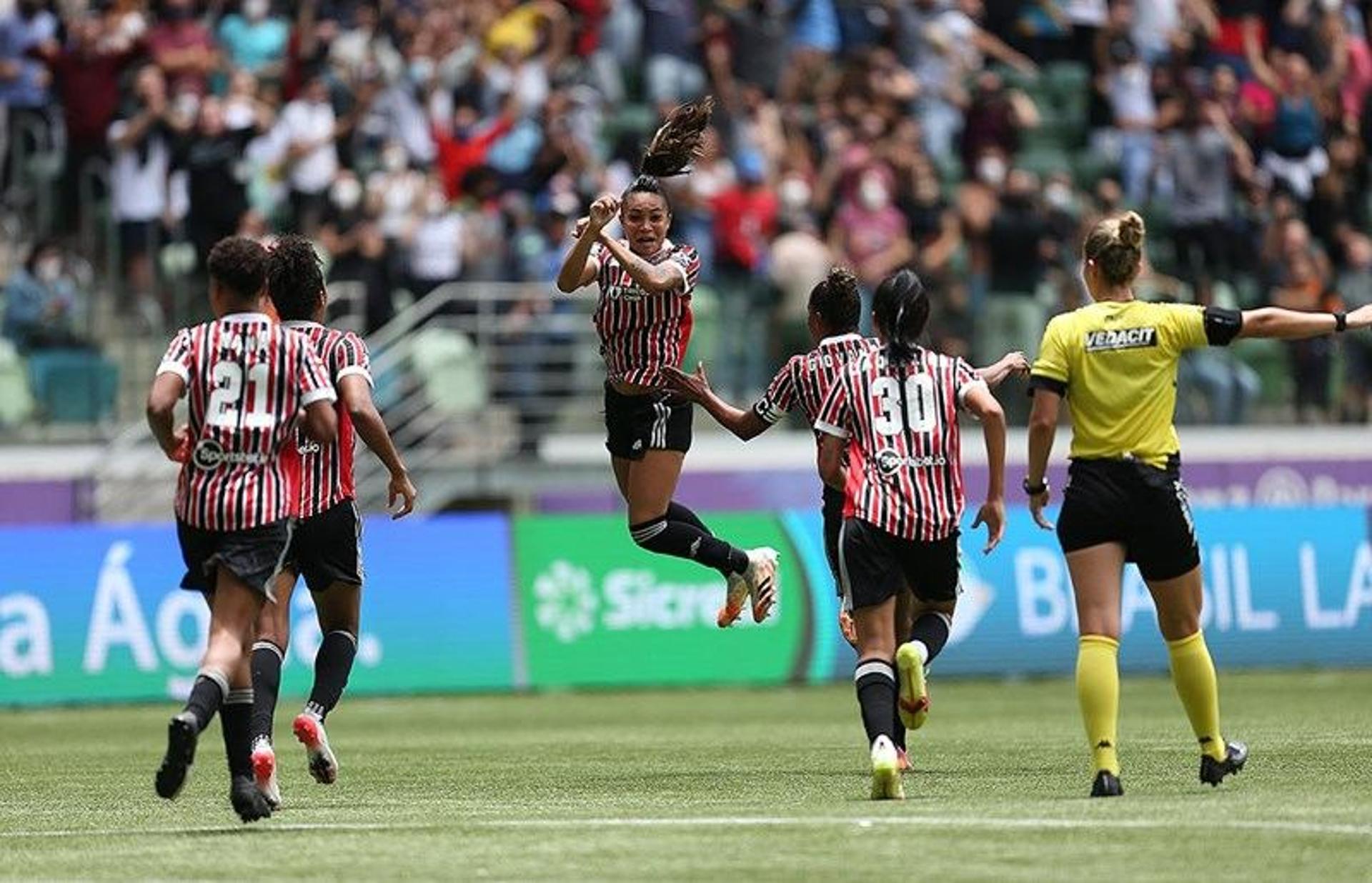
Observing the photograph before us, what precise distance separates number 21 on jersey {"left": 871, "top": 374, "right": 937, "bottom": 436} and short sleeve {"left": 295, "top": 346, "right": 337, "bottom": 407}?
2.51 meters

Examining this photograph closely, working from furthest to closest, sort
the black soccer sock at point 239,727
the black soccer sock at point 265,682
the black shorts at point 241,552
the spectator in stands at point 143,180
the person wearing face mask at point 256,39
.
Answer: the person wearing face mask at point 256,39, the spectator in stands at point 143,180, the black soccer sock at point 265,682, the black soccer sock at point 239,727, the black shorts at point 241,552

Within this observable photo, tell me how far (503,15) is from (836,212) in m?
3.60

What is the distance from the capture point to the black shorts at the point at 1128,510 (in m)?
11.6

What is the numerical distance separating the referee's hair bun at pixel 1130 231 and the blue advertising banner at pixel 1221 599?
10997mm

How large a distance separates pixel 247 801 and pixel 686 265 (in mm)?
4310

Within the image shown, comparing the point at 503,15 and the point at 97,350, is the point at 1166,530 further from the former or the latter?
→ the point at 503,15

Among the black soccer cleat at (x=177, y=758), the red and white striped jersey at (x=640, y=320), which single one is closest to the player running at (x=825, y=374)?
the red and white striped jersey at (x=640, y=320)

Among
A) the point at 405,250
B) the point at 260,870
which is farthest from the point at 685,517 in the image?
the point at 405,250

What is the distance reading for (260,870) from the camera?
9.39 meters

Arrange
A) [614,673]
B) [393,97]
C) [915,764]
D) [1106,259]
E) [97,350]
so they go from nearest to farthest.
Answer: [1106,259], [915,764], [614,673], [97,350], [393,97]

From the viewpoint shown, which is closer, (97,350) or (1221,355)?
(97,350)

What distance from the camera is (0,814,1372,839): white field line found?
10031 millimetres

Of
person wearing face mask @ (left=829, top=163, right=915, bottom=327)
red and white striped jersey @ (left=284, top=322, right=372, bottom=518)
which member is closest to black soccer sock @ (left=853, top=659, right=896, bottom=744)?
red and white striped jersey @ (left=284, top=322, right=372, bottom=518)

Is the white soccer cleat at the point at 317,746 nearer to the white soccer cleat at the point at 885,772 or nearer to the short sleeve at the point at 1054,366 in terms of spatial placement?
the white soccer cleat at the point at 885,772
